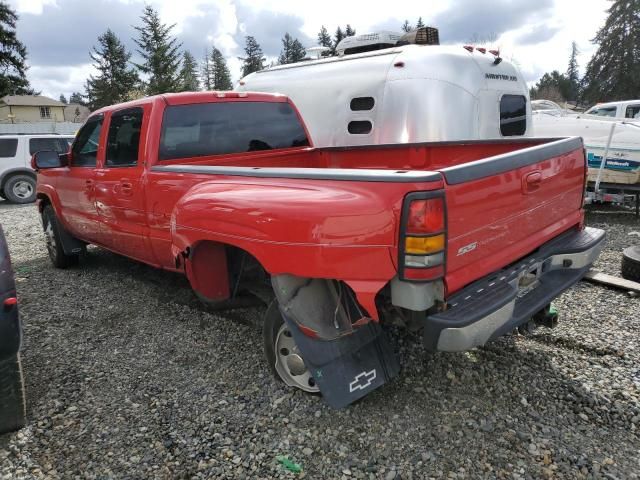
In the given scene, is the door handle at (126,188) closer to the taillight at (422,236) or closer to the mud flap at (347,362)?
the mud flap at (347,362)

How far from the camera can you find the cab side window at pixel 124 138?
4.07m

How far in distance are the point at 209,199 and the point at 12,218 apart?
9.85 meters

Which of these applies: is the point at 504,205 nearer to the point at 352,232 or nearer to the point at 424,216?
the point at 424,216

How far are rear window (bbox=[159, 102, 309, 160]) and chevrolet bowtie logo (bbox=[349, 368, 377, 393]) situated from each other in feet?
7.68

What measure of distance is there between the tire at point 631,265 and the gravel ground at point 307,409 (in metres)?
0.70

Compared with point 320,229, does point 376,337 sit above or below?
below

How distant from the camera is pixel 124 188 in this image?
4168 millimetres

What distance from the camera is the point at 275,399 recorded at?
9.89 feet

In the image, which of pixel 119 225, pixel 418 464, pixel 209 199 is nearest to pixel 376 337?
pixel 418 464

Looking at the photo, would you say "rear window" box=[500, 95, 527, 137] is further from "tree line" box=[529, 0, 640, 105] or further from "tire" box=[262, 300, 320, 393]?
"tree line" box=[529, 0, 640, 105]

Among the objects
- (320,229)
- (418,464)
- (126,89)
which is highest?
(126,89)

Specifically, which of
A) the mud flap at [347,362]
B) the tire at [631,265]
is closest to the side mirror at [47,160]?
the mud flap at [347,362]

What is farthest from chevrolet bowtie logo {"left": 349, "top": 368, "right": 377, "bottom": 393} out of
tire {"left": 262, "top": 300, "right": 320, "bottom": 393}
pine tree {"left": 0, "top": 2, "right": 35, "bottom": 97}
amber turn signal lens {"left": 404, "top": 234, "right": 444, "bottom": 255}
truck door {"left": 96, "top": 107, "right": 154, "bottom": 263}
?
pine tree {"left": 0, "top": 2, "right": 35, "bottom": 97}

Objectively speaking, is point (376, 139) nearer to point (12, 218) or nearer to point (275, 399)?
point (275, 399)
